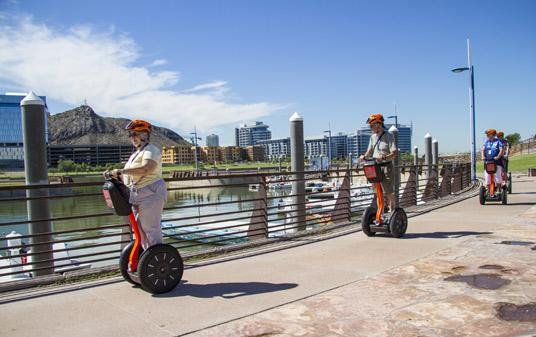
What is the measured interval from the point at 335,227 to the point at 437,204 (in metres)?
5.00

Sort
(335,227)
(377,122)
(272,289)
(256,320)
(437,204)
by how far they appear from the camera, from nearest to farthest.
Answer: (256,320)
(272,289)
(377,122)
(335,227)
(437,204)

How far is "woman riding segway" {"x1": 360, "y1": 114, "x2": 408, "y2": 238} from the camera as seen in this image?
23.3 feet

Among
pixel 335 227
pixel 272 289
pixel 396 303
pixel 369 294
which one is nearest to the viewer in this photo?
pixel 396 303

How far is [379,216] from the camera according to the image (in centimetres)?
734

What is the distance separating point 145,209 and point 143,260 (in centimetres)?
49

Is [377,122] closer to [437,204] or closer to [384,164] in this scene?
[384,164]

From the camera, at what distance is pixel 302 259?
589 cm

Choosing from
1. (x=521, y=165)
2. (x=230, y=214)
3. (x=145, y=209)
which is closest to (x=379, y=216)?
(x=145, y=209)

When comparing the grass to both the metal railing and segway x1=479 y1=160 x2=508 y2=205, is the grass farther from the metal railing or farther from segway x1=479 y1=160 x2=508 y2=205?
segway x1=479 y1=160 x2=508 y2=205

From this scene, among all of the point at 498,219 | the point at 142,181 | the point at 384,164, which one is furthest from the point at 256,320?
the point at 498,219

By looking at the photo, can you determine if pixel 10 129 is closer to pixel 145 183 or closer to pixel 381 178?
pixel 381 178

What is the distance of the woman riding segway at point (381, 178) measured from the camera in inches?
280

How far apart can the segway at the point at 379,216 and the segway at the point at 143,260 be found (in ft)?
12.4

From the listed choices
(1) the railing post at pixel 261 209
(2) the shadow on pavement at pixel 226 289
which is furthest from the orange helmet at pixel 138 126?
(1) the railing post at pixel 261 209
